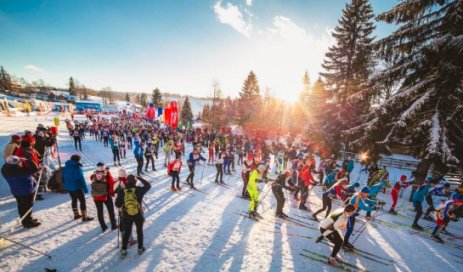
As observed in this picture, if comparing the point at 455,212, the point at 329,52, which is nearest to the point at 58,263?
the point at 455,212

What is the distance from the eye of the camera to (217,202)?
9555 mm

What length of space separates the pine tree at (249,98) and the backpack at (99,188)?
41587mm

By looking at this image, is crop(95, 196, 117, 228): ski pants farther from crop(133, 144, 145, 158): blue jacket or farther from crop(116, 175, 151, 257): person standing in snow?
crop(133, 144, 145, 158): blue jacket

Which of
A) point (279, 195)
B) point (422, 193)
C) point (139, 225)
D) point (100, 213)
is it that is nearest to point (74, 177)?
point (100, 213)

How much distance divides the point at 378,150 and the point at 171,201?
11.3 meters

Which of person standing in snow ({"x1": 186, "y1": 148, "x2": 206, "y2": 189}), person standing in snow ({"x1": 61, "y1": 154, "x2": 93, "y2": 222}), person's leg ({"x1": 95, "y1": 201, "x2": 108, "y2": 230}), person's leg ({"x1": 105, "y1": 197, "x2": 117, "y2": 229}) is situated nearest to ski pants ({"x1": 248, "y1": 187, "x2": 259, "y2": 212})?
person standing in snow ({"x1": 186, "y1": 148, "x2": 206, "y2": 189})

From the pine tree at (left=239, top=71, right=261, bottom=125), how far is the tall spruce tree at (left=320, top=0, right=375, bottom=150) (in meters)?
25.9

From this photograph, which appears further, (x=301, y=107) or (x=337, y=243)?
(x=301, y=107)

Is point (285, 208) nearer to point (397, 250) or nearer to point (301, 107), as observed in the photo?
point (397, 250)

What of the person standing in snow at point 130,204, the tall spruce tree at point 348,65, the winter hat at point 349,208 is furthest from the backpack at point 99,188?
the tall spruce tree at point 348,65

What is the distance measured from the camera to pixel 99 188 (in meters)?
5.84

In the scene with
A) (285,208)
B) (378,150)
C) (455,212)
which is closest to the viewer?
(455,212)

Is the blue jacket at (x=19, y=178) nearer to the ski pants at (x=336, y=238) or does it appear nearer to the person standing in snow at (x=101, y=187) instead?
the person standing in snow at (x=101, y=187)

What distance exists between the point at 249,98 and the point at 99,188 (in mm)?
43596
